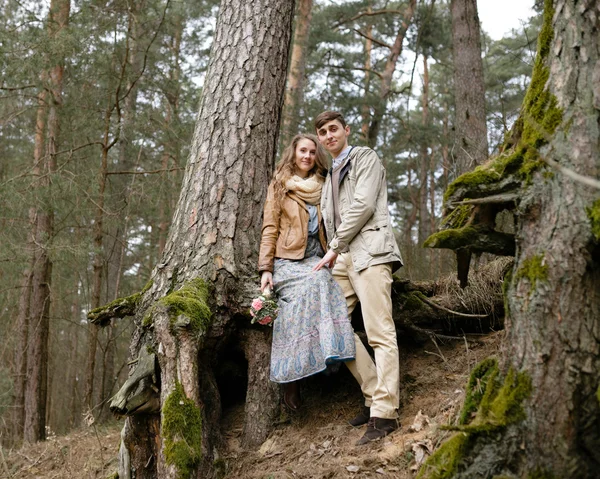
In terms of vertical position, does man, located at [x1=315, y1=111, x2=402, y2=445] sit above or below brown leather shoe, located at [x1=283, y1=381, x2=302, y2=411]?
above

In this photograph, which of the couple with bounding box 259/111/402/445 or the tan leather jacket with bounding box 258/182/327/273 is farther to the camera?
the tan leather jacket with bounding box 258/182/327/273

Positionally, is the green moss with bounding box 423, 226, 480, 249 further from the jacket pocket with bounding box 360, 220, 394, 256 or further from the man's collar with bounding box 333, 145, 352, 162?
the man's collar with bounding box 333, 145, 352, 162

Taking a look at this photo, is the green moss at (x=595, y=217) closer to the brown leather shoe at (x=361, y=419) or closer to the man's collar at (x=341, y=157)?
the man's collar at (x=341, y=157)

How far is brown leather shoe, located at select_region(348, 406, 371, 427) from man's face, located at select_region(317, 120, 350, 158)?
7.14 ft

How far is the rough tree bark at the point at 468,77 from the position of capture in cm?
828

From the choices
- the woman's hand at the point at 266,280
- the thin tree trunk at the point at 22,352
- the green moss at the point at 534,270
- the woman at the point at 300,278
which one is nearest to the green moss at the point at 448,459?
the green moss at the point at 534,270

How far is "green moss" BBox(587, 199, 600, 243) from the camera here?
2395 millimetres

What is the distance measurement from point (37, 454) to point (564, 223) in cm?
650

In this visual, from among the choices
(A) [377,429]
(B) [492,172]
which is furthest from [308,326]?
(B) [492,172]

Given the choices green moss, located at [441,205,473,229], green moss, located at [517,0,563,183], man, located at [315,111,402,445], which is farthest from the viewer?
man, located at [315,111,402,445]

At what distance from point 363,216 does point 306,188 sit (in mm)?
747

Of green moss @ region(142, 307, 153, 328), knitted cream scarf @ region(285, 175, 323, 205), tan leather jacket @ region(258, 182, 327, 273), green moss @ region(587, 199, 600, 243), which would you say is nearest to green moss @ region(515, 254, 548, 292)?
green moss @ region(587, 199, 600, 243)

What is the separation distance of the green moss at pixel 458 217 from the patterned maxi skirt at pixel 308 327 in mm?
1217

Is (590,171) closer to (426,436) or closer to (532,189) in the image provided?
(532,189)
